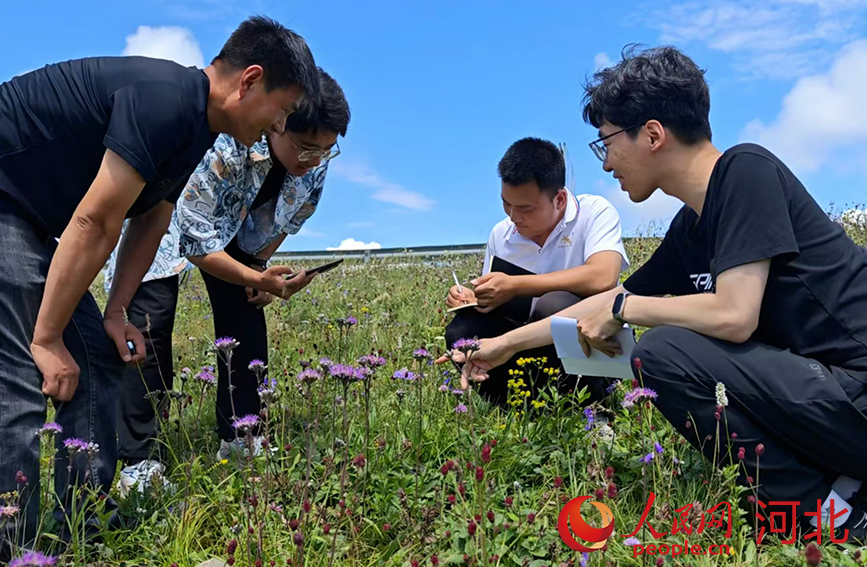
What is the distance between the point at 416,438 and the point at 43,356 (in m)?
1.47

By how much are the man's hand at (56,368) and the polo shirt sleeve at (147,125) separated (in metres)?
0.71

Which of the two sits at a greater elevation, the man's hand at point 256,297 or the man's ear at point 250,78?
the man's ear at point 250,78

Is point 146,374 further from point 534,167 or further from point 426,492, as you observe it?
point 534,167

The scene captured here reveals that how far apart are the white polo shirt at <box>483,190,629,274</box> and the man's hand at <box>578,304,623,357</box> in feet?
3.70

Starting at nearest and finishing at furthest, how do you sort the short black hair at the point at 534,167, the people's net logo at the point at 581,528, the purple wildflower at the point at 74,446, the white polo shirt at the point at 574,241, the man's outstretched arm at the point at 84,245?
the people's net logo at the point at 581,528, the purple wildflower at the point at 74,446, the man's outstretched arm at the point at 84,245, the short black hair at the point at 534,167, the white polo shirt at the point at 574,241

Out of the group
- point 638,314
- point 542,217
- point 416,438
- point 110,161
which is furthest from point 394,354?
point 110,161

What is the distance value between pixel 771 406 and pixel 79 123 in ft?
8.94

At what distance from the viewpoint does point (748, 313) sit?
8.30ft

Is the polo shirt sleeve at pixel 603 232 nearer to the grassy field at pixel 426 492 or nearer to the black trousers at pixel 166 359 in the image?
the grassy field at pixel 426 492

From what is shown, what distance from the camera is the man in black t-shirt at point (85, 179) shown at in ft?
8.06

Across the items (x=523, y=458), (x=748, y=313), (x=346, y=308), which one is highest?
(x=346, y=308)

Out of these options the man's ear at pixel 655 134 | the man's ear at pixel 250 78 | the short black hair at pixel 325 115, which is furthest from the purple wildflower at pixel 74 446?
the man's ear at pixel 655 134

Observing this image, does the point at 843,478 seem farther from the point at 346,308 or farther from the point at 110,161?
the point at 346,308

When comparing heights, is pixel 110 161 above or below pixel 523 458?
above
